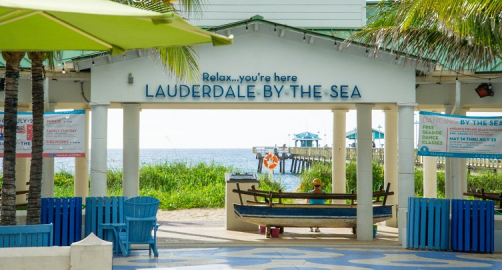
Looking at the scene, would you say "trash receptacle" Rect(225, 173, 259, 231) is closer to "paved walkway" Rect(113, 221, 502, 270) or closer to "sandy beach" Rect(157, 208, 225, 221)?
"paved walkway" Rect(113, 221, 502, 270)

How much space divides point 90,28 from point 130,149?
11.1 m

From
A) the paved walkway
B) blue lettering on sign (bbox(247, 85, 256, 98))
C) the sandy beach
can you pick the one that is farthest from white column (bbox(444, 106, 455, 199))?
the sandy beach

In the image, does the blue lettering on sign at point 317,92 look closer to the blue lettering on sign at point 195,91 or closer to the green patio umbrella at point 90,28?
the blue lettering on sign at point 195,91

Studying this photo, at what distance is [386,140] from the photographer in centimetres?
2086

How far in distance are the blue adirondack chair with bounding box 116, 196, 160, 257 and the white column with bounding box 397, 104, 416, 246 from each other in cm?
536

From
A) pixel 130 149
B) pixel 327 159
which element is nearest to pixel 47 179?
pixel 130 149

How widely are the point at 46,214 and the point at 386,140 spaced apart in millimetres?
10370

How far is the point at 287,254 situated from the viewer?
14.0 metres

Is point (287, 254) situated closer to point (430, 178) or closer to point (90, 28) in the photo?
point (90, 28)

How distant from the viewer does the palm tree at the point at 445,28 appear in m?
11.8

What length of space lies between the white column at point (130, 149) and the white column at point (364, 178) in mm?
5479

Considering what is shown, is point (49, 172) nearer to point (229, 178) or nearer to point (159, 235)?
point (159, 235)

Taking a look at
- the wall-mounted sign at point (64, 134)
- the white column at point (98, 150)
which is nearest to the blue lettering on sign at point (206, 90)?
the white column at point (98, 150)

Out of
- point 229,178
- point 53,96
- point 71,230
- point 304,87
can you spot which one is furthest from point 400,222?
point 53,96
